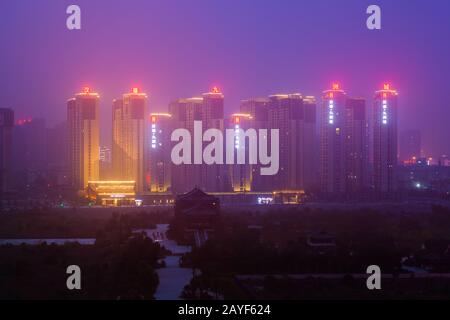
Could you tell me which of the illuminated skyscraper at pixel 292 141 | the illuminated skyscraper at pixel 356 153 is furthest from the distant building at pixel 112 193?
the illuminated skyscraper at pixel 356 153

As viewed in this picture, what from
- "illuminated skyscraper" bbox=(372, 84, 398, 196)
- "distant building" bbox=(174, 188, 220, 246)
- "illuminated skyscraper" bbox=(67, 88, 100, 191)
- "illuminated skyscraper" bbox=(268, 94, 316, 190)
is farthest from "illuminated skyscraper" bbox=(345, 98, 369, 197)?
"distant building" bbox=(174, 188, 220, 246)

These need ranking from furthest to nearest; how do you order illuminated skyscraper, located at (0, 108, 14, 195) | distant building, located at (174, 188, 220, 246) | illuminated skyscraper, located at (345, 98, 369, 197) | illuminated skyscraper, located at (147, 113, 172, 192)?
illuminated skyscraper, located at (0, 108, 14, 195) < illuminated skyscraper, located at (147, 113, 172, 192) < illuminated skyscraper, located at (345, 98, 369, 197) < distant building, located at (174, 188, 220, 246)

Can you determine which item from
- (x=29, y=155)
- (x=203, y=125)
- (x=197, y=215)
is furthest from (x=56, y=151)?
(x=197, y=215)

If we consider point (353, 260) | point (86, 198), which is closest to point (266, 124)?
point (86, 198)

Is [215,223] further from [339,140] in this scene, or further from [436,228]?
[339,140]

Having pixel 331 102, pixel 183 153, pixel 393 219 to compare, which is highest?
pixel 331 102

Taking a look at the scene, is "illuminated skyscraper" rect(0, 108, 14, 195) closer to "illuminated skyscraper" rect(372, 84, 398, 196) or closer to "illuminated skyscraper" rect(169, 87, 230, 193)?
"illuminated skyscraper" rect(169, 87, 230, 193)
